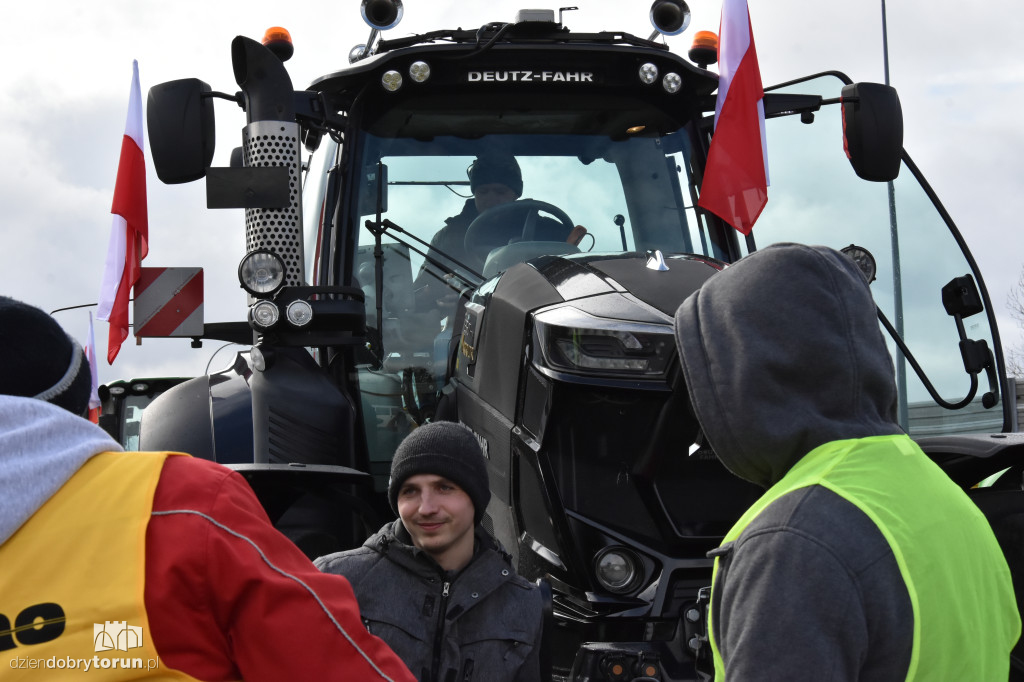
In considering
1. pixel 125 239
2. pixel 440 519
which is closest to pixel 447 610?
pixel 440 519

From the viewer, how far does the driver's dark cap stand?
4527mm

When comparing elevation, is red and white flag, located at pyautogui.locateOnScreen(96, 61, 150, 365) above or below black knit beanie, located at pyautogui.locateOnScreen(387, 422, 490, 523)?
above

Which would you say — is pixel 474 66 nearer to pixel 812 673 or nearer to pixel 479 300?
pixel 479 300

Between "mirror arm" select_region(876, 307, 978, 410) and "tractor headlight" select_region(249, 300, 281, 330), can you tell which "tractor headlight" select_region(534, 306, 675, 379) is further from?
"mirror arm" select_region(876, 307, 978, 410)

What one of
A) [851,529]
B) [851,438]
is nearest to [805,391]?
[851,438]

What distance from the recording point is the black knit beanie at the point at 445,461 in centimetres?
304

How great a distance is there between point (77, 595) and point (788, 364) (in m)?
0.99

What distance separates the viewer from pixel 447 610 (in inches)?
113

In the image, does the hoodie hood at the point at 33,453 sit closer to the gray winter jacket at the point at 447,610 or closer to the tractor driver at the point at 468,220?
the gray winter jacket at the point at 447,610

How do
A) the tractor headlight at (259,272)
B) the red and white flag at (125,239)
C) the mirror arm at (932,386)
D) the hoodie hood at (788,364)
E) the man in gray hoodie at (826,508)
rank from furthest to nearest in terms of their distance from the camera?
the red and white flag at (125,239)
the mirror arm at (932,386)
the tractor headlight at (259,272)
the hoodie hood at (788,364)
the man in gray hoodie at (826,508)

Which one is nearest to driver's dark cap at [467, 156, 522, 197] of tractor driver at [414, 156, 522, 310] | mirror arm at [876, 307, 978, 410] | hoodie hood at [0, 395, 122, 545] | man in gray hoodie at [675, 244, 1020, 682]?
tractor driver at [414, 156, 522, 310]

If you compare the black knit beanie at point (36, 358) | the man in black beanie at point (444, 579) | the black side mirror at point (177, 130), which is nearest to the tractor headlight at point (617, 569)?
the man in black beanie at point (444, 579)

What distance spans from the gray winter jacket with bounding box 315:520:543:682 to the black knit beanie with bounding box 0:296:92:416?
1308 mm

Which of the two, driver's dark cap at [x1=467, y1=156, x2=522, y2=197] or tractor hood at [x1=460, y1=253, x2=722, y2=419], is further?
driver's dark cap at [x1=467, y1=156, x2=522, y2=197]
